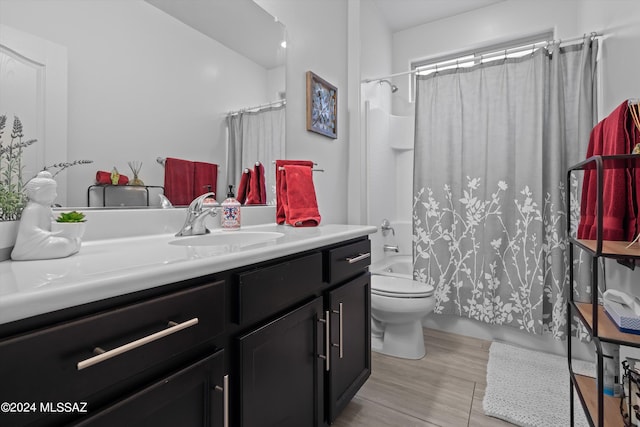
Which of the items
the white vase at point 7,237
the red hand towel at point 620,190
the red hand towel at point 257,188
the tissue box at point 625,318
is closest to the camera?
the white vase at point 7,237

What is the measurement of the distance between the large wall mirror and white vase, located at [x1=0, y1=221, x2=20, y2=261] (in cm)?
20

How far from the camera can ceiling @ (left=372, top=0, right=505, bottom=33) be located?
275cm

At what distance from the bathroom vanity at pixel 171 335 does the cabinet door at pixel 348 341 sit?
0.05 ft

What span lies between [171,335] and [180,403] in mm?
153

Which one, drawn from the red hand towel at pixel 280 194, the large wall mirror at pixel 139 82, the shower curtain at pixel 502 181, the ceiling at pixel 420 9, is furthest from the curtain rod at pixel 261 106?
the ceiling at pixel 420 9

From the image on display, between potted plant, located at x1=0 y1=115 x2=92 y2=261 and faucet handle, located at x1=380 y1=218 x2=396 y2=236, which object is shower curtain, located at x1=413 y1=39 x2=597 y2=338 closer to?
faucet handle, located at x1=380 y1=218 x2=396 y2=236

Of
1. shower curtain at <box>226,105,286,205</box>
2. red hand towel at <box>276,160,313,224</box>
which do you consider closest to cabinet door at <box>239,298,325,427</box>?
red hand towel at <box>276,160,313,224</box>

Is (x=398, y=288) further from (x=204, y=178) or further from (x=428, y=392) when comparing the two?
(x=204, y=178)

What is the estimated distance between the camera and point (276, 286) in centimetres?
93

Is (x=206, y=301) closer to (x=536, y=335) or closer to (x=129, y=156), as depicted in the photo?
(x=129, y=156)

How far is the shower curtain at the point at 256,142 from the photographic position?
4.80 feet

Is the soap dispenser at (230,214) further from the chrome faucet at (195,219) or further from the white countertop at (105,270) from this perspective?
the white countertop at (105,270)

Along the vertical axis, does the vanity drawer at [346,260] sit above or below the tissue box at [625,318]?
above

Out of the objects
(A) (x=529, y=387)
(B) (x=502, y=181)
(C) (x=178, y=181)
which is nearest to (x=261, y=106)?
(C) (x=178, y=181)
